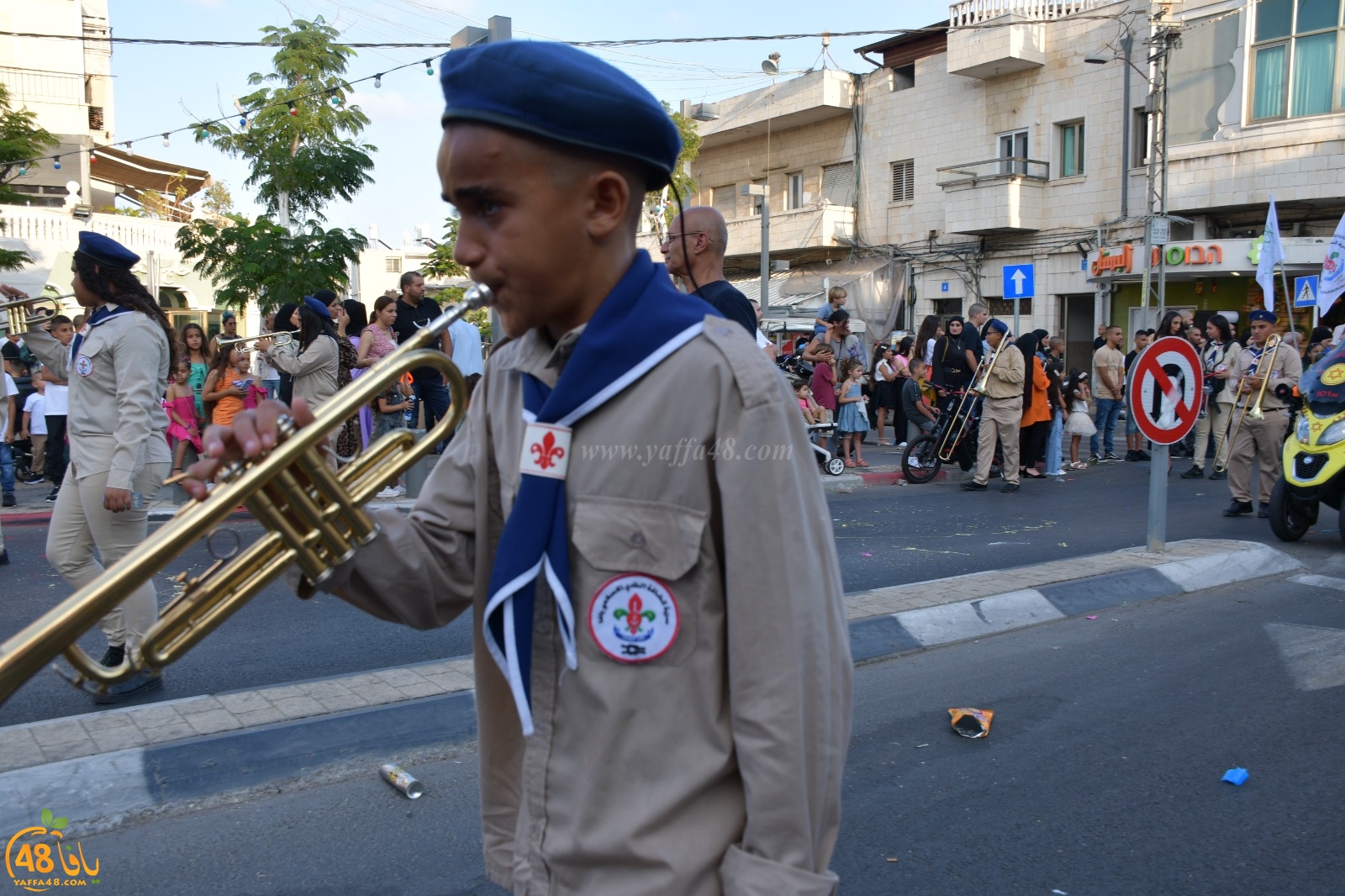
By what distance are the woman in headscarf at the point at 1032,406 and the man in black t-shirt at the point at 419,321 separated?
21.2ft

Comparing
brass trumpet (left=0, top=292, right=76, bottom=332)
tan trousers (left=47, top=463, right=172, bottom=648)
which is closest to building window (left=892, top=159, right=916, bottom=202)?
brass trumpet (left=0, top=292, right=76, bottom=332)

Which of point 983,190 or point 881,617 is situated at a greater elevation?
point 983,190

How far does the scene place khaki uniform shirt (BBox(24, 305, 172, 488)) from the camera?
4.52m

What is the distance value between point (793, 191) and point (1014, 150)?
7.94 m

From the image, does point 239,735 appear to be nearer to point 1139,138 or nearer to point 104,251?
point 104,251

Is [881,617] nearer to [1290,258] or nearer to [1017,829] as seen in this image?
[1017,829]

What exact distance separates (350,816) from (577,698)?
95.1 inches

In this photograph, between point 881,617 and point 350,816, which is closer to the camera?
point 350,816

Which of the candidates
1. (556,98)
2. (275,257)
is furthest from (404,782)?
(275,257)

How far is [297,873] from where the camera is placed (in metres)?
3.23

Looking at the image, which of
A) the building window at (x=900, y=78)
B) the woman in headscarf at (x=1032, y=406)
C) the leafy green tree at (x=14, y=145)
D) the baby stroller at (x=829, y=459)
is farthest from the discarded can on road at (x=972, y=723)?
the building window at (x=900, y=78)

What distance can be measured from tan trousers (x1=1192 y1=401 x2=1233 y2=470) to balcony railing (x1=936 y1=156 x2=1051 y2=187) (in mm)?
11451

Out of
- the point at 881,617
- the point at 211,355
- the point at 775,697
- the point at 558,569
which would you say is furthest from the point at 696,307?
the point at 211,355

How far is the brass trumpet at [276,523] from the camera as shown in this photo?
1357mm
